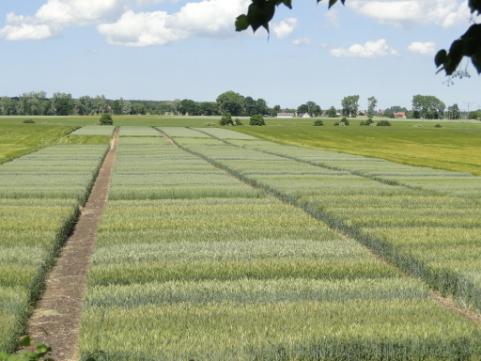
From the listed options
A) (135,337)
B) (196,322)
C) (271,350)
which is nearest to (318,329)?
(271,350)

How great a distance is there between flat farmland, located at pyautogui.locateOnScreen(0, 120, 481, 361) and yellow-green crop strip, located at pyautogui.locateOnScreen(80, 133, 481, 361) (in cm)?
3

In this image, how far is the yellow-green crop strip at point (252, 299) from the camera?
9055mm

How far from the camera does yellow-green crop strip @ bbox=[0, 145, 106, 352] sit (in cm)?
1129

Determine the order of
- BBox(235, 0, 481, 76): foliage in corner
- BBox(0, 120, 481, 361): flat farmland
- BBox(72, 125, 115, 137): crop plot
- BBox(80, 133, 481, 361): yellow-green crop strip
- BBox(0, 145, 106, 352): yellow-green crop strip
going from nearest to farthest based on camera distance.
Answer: BBox(235, 0, 481, 76): foliage in corner → BBox(80, 133, 481, 361): yellow-green crop strip → BBox(0, 120, 481, 361): flat farmland → BBox(0, 145, 106, 352): yellow-green crop strip → BBox(72, 125, 115, 137): crop plot

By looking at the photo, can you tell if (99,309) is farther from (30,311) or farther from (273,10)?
(273,10)

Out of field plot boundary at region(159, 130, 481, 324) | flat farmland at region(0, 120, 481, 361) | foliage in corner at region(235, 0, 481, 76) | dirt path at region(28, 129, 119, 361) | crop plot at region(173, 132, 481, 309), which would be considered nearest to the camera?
foliage in corner at region(235, 0, 481, 76)

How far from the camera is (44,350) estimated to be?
17.4 ft

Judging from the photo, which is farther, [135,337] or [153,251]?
[153,251]

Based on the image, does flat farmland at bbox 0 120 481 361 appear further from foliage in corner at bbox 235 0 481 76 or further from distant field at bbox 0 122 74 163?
distant field at bbox 0 122 74 163

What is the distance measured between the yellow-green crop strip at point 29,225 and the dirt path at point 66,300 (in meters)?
0.26

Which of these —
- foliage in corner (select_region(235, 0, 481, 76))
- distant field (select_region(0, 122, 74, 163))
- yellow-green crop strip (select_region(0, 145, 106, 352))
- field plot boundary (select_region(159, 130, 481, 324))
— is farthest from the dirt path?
distant field (select_region(0, 122, 74, 163))

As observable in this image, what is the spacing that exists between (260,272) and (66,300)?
3.94 metres

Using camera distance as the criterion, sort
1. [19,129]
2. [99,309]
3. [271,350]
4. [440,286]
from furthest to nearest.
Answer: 1. [19,129]
2. [440,286]
3. [99,309]
4. [271,350]

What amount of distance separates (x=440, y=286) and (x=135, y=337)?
6.96m
